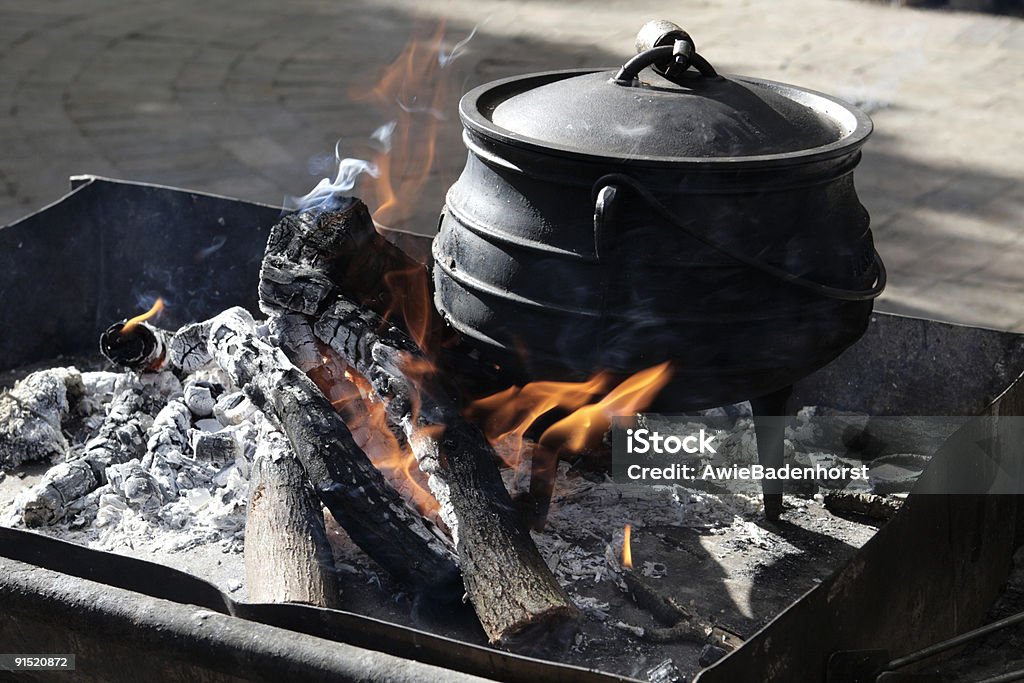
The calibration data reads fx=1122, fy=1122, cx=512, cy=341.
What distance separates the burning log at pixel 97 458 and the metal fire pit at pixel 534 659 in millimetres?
604

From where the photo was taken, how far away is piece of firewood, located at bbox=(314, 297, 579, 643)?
6.54ft

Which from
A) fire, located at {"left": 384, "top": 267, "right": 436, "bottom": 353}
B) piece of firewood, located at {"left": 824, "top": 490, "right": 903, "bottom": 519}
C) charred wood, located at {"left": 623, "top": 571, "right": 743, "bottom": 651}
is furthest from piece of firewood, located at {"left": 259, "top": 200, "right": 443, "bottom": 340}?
piece of firewood, located at {"left": 824, "top": 490, "right": 903, "bottom": 519}

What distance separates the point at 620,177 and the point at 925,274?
2.50 metres

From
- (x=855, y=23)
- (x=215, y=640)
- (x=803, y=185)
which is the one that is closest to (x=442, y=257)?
(x=803, y=185)

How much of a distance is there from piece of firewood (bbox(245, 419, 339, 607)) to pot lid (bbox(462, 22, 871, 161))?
82 centimetres

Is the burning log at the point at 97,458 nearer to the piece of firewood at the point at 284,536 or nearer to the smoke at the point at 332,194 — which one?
the piece of firewood at the point at 284,536

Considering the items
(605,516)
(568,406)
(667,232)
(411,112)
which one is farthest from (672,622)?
(411,112)

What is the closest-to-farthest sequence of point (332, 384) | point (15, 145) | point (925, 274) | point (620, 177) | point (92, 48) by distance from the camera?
point (620, 177)
point (332, 384)
point (925, 274)
point (15, 145)
point (92, 48)

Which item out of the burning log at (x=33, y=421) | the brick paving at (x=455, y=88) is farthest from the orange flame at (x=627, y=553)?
the brick paving at (x=455, y=88)

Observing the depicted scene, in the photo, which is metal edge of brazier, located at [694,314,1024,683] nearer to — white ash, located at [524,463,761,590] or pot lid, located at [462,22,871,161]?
white ash, located at [524,463,761,590]

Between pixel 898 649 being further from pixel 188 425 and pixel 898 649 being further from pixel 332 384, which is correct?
pixel 188 425

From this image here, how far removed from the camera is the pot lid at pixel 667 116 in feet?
6.82

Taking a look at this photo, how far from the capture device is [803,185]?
2086 millimetres

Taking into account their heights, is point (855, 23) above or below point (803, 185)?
below
